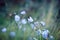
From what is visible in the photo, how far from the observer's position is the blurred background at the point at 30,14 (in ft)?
5.69

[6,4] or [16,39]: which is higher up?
[6,4]

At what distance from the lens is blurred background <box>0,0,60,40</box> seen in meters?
1.73

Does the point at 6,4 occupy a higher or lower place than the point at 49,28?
higher

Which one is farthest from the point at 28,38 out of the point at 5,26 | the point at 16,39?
the point at 5,26

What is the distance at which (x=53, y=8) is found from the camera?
5.86ft

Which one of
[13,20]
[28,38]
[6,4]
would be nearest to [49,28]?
[28,38]

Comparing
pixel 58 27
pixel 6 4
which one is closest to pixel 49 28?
pixel 58 27

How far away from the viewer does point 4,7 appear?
68.7 inches

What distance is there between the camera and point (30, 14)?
176 centimetres

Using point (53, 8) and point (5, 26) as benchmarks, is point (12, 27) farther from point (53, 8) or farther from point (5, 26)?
point (53, 8)

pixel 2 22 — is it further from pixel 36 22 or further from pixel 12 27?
pixel 36 22

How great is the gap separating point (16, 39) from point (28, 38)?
0.34ft

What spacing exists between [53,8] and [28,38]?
13.6 inches

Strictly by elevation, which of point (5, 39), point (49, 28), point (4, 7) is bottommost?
point (5, 39)
